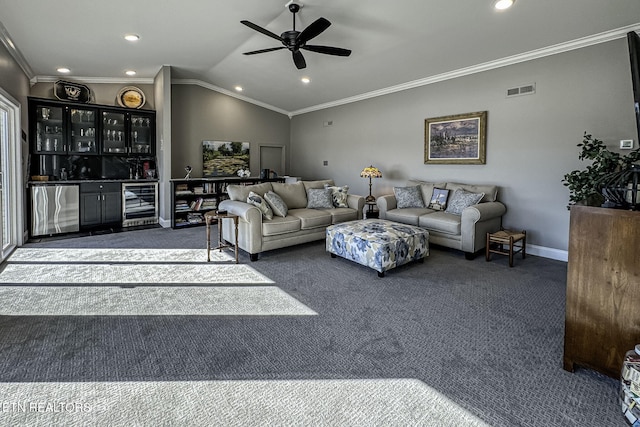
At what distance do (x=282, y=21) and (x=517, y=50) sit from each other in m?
3.18

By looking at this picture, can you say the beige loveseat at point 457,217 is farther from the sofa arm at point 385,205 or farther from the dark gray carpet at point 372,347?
the dark gray carpet at point 372,347

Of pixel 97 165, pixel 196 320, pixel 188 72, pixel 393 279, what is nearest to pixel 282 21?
pixel 188 72

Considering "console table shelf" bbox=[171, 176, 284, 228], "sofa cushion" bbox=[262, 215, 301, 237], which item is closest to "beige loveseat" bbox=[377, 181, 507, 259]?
"sofa cushion" bbox=[262, 215, 301, 237]

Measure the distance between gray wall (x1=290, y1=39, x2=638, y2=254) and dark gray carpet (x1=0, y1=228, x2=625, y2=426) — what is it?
168 centimetres

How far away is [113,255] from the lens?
4695mm

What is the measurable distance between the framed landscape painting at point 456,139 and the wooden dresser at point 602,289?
12.0 ft

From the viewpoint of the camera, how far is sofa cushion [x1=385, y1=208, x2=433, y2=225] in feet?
17.3

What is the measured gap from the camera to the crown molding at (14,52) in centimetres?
427

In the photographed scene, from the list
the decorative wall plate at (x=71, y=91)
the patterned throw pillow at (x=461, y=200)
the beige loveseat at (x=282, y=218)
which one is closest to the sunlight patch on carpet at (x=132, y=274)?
the beige loveseat at (x=282, y=218)

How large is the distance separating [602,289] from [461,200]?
3.26 m

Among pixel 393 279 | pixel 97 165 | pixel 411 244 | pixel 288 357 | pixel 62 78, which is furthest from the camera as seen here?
pixel 97 165

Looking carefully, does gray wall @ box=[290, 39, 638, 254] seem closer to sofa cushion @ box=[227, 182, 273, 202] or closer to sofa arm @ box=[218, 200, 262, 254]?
sofa cushion @ box=[227, 182, 273, 202]

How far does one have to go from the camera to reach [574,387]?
1978mm

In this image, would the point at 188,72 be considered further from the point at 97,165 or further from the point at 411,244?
the point at 411,244
